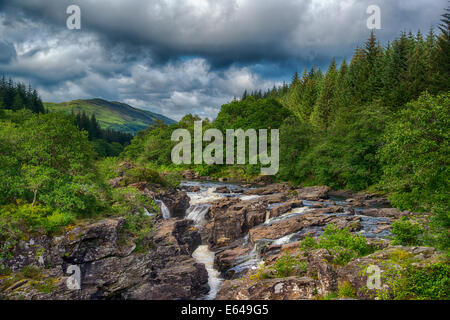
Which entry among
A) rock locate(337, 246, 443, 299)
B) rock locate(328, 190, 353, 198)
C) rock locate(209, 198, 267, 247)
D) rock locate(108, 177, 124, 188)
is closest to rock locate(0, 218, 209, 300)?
rock locate(209, 198, 267, 247)

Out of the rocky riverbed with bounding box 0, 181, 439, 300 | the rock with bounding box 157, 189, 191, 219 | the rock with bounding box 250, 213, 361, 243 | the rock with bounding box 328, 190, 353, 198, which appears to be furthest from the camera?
the rock with bounding box 328, 190, 353, 198

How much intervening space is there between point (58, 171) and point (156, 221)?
9.45 m

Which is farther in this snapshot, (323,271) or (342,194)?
(342,194)

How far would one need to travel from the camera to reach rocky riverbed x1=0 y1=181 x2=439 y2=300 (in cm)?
1311

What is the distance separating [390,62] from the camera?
2292 inches

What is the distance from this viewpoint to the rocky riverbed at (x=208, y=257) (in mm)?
13109

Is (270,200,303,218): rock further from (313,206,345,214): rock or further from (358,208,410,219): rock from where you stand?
(358,208,410,219): rock

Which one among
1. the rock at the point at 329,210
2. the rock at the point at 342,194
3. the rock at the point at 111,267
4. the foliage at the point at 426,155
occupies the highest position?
the foliage at the point at 426,155

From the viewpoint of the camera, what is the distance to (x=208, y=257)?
2539 cm

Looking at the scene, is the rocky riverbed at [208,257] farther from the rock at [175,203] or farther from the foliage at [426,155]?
the rock at [175,203]

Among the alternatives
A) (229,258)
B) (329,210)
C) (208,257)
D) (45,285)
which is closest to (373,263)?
(229,258)

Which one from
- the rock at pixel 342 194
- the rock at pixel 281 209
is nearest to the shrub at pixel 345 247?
the rock at pixel 281 209

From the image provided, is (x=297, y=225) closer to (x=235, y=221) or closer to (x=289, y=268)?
(x=235, y=221)

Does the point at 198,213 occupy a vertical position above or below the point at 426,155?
below
